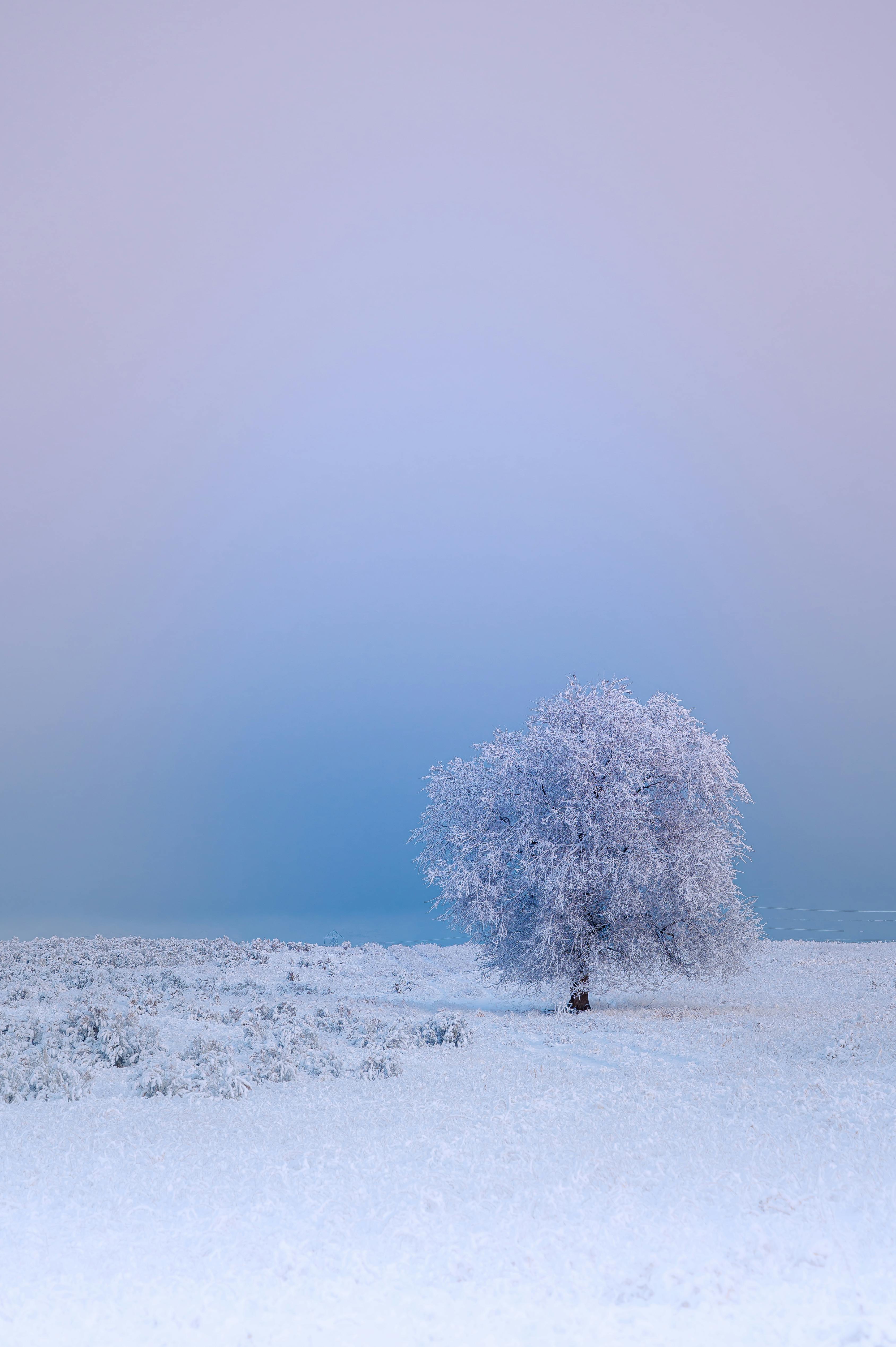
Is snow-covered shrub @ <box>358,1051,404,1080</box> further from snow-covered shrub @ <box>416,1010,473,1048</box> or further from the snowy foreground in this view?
snow-covered shrub @ <box>416,1010,473,1048</box>

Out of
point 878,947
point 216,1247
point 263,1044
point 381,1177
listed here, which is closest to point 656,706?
point 263,1044

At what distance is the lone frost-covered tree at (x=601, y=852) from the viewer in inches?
609

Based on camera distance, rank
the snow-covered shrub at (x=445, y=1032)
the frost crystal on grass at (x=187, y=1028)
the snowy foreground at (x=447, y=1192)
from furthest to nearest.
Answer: the snow-covered shrub at (x=445, y=1032) < the frost crystal on grass at (x=187, y=1028) < the snowy foreground at (x=447, y=1192)

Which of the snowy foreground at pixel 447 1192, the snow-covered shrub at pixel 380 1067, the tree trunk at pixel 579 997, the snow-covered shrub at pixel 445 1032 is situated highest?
the snowy foreground at pixel 447 1192

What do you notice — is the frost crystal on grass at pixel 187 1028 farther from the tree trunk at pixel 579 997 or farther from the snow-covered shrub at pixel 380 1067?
the tree trunk at pixel 579 997

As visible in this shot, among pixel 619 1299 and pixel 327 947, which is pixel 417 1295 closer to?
pixel 619 1299

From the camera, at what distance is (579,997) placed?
53.2 feet

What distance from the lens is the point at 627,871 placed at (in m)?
15.2

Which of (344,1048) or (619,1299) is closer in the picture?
(619,1299)

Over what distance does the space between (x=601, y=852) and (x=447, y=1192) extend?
10.6 m

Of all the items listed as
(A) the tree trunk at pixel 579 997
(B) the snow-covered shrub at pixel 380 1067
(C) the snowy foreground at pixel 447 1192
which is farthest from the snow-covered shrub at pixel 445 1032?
(A) the tree trunk at pixel 579 997

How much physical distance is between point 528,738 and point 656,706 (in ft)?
8.14

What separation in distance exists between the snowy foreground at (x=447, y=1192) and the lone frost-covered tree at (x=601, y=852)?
4276 millimetres

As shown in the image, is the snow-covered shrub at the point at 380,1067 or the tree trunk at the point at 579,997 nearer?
the snow-covered shrub at the point at 380,1067
